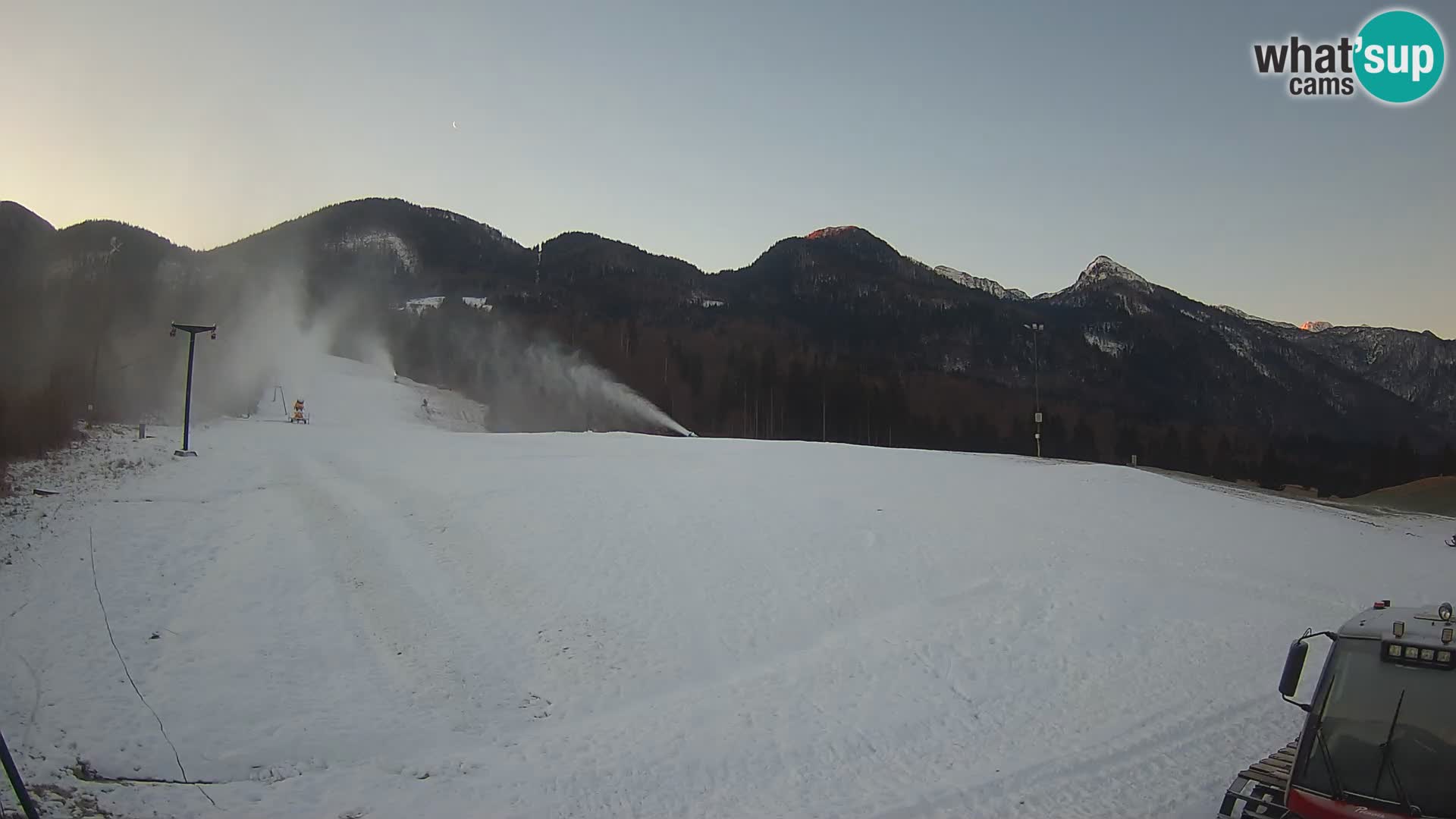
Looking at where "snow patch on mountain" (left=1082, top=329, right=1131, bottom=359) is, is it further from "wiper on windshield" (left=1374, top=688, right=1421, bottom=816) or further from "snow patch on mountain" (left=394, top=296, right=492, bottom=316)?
"wiper on windshield" (left=1374, top=688, right=1421, bottom=816)

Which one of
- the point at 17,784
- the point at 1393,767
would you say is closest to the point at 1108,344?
the point at 1393,767

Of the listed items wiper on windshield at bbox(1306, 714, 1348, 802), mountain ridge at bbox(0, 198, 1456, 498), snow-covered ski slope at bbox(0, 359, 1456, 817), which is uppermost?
mountain ridge at bbox(0, 198, 1456, 498)

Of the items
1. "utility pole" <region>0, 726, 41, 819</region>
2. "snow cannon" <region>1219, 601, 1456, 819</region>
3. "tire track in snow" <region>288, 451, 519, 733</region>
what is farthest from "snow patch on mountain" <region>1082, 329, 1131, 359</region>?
"utility pole" <region>0, 726, 41, 819</region>

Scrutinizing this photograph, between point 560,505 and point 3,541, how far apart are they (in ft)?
33.8

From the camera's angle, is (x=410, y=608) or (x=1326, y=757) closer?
(x=1326, y=757)

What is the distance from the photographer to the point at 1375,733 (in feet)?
18.7

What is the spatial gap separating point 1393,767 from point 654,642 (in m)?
8.96

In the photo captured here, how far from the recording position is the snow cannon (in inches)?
214

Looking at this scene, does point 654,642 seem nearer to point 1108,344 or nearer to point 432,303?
point 432,303

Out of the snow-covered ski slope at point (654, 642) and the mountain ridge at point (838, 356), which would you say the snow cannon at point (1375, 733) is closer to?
the snow-covered ski slope at point (654, 642)

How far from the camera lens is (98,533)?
50.8 feet

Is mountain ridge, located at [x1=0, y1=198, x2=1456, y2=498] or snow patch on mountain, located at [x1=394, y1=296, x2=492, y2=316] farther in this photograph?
snow patch on mountain, located at [x1=394, y1=296, x2=492, y2=316]

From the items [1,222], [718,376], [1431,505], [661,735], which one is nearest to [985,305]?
[718,376]

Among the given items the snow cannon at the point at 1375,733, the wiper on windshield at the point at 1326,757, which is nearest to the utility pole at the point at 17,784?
the snow cannon at the point at 1375,733
